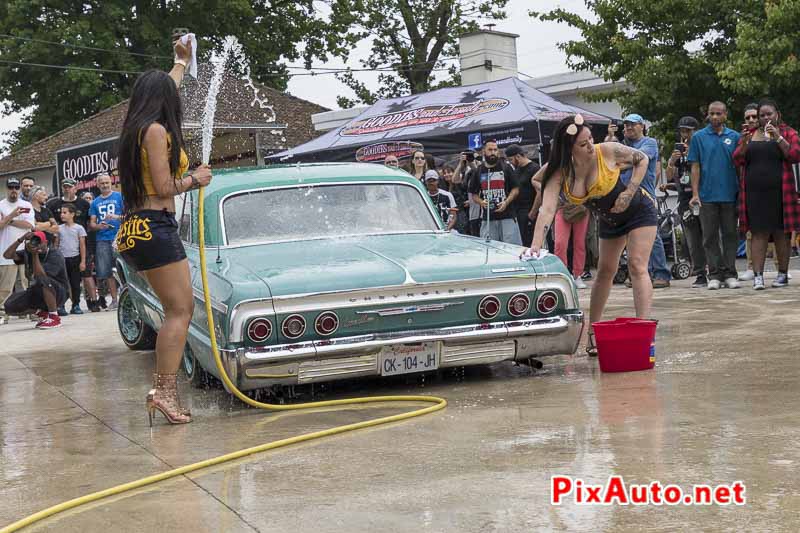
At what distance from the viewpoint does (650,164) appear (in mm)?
13125

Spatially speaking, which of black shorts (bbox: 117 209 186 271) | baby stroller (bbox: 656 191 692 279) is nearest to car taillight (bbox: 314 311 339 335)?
black shorts (bbox: 117 209 186 271)

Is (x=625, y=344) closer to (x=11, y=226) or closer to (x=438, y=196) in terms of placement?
(x=438, y=196)

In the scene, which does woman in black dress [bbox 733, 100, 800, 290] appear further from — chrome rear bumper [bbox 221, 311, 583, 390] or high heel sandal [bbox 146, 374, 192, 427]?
high heel sandal [bbox 146, 374, 192, 427]

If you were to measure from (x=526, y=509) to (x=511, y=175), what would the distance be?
10.6m

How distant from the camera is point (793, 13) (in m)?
19.4

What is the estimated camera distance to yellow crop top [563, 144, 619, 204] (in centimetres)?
760

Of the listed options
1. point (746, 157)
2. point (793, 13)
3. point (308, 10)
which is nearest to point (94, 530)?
point (746, 157)

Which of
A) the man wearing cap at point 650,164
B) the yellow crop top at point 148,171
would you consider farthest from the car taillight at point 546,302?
the man wearing cap at point 650,164

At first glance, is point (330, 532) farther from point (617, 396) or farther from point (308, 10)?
point (308, 10)

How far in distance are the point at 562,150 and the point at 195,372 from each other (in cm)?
288

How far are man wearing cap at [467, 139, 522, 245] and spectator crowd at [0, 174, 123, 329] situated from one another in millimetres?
5452

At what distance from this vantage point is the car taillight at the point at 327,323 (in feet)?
21.8

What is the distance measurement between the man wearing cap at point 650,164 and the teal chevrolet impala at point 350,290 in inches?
189
